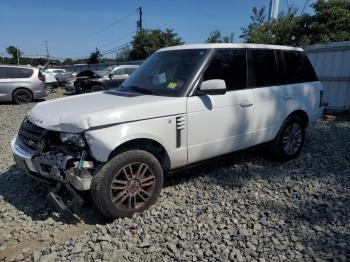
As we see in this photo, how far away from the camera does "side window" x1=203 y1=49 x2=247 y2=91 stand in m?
4.29

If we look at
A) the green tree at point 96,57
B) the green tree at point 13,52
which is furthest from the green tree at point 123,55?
the green tree at point 13,52

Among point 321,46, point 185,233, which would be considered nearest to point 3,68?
point 321,46

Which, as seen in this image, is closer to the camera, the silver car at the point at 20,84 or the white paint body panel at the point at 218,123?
the white paint body panel at the point at 218,123

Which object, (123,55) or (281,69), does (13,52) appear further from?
(281,69)

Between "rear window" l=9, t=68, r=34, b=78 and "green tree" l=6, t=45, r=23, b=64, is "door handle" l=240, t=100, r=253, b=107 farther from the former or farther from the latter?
"green tree" l=6, t=45, r=23, b=64

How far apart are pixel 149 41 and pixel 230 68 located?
32962mm

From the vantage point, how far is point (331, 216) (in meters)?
3.70

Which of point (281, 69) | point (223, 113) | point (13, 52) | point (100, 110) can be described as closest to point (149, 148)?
point (100, 110)

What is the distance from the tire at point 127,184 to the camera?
3348mm

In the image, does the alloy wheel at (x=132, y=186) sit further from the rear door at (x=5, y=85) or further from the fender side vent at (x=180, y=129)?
the rear door at (x=5, y=85)

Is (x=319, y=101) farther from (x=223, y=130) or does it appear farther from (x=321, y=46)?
(x=321, y=46)

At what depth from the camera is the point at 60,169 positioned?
337 centimetres

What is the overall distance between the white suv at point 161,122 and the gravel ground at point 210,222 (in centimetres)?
38

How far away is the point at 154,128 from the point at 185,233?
1172mm
